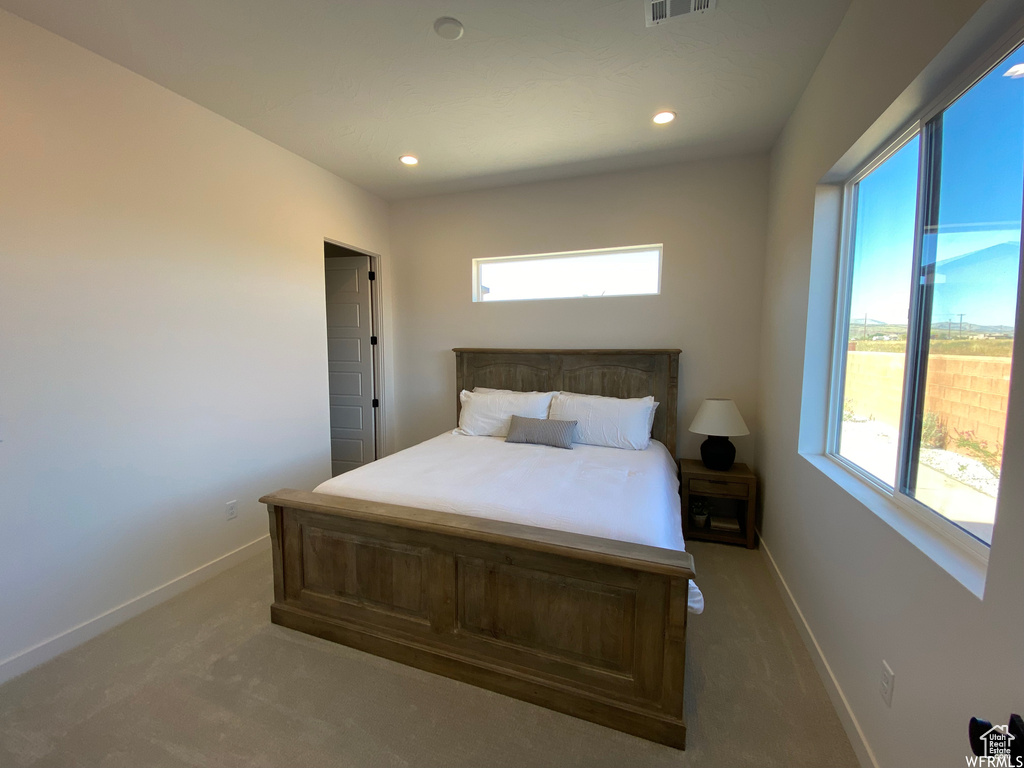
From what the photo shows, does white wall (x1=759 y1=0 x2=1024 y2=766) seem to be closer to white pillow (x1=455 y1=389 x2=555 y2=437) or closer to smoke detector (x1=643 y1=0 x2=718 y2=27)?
smoke detector (x1=643 y1=0 x2=718 y2=27)

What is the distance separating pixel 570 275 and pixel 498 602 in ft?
8.94

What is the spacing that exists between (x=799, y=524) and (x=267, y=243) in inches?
141

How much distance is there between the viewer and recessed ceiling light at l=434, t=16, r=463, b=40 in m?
1.74

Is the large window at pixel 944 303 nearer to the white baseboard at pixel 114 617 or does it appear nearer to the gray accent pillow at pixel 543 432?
the gray accent pillow at pixel 543 432

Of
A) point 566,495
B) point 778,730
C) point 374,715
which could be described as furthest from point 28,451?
point 778,730

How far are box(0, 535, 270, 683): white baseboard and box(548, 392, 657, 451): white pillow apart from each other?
93.1 inches

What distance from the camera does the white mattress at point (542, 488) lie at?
1717 mm

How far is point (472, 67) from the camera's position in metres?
2.04

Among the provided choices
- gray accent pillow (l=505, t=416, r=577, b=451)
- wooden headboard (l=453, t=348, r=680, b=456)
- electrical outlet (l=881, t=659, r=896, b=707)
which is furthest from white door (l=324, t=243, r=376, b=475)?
electrical outlet (l=881, t=659, r=896, b=707)

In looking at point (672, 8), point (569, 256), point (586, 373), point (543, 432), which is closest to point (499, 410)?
point (543, 432)

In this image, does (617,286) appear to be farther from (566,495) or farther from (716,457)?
(566,495)

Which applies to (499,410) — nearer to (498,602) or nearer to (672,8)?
(498,602)

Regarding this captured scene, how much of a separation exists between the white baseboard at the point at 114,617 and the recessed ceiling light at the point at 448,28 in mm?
3112

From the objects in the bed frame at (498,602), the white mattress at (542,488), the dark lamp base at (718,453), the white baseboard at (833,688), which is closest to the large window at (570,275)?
the dark lamp base at (718,453)
